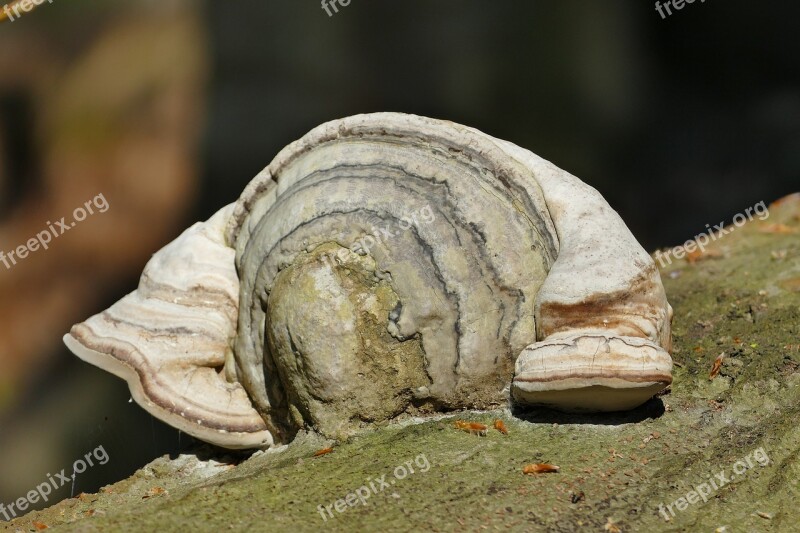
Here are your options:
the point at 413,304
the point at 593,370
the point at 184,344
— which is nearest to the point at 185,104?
the point at 184,344

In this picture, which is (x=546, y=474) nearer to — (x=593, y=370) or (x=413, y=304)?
(x=593, y=370)

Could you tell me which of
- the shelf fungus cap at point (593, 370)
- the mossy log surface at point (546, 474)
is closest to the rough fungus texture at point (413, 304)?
the shelf fungus cap at point (593, 370)

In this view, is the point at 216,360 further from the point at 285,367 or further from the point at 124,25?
the point at 124,25

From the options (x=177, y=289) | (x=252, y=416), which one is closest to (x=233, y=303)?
(x=177, y=289)

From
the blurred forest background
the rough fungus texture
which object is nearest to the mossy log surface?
the rough fungus texture

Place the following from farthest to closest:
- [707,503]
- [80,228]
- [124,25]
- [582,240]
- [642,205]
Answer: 1. [642,205]
2. [80,228]
3. [124,25]
4. [582,240]
5. [707,503]

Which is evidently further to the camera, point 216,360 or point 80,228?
point 80,228

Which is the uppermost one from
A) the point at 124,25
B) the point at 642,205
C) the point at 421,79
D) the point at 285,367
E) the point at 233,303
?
the point at 124,25

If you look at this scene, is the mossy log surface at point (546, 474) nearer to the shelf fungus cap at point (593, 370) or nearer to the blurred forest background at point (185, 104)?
the shelf fungus cap at point (593, 370)
